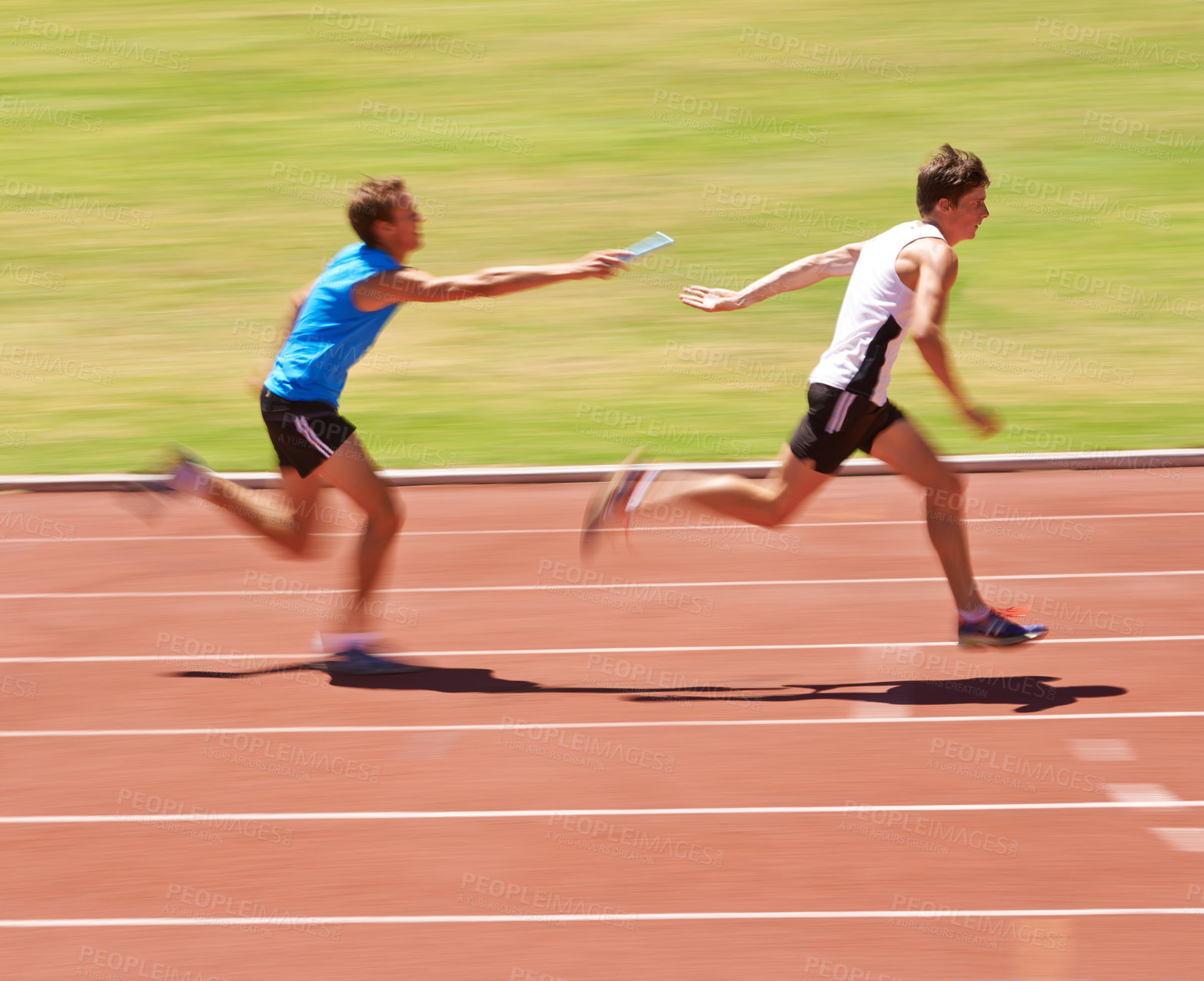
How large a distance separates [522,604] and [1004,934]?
12.3 feet

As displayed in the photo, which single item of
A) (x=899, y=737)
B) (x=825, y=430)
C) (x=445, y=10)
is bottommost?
(x=899, y=737)

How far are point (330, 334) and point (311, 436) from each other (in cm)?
44

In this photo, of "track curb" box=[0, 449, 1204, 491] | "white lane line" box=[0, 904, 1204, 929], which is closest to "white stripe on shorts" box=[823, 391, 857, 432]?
"white lane line" box=[0, 904, 1204, 929]

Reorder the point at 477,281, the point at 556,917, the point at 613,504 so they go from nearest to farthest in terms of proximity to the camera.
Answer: the point at 556,917, the point at 477,281, the point at 613,504

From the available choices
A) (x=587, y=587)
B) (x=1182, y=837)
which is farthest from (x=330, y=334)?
(x=1182, y=837)

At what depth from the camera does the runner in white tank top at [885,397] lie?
6527mm

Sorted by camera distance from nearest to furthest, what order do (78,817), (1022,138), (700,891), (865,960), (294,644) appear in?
(865,960)
(700,891)
(78,817)
(294,644)
(1022,138)

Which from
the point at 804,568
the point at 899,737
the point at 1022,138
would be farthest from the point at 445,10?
the point at 899,737

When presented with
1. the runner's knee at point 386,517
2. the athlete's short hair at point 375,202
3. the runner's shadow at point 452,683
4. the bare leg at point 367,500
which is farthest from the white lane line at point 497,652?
the athlete's short hair at point 375,202

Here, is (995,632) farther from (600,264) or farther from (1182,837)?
(600,264)

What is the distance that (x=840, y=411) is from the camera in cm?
662

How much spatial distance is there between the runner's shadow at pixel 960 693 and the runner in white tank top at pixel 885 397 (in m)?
0.33

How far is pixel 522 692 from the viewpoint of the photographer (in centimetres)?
665

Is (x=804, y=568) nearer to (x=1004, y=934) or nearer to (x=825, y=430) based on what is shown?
(x=825, y=430)
